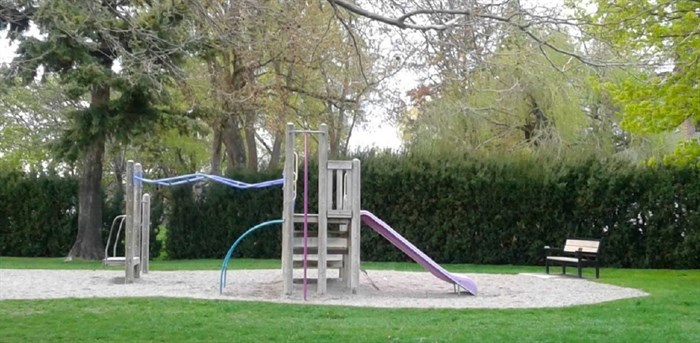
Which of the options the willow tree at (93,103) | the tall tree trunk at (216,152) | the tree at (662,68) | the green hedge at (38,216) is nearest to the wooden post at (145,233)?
the willow tree at (93,103)

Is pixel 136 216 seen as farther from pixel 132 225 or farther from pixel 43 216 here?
pixel 43 216

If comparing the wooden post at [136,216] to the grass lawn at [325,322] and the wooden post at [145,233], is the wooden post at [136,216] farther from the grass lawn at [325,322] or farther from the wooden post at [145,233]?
the grass lawn at [325,322]

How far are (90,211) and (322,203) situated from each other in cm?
1178

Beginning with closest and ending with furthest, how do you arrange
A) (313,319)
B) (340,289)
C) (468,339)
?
(468,339)
(313,319)
(340,289)

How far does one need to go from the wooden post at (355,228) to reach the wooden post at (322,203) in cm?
43

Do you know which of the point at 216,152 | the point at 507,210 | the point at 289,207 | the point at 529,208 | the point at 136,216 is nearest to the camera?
the point at 289,207

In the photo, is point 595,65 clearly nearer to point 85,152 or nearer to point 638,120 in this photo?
point 638,120

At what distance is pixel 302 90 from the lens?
2583cm

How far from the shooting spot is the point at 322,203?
1305cm

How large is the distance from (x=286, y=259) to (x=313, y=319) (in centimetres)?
297

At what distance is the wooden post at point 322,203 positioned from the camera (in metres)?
13.0

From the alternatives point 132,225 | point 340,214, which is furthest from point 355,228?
point 132,225

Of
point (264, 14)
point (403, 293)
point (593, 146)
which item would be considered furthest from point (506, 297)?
point (593, 146)

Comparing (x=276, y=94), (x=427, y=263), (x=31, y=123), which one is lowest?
(x=427, y=263)
